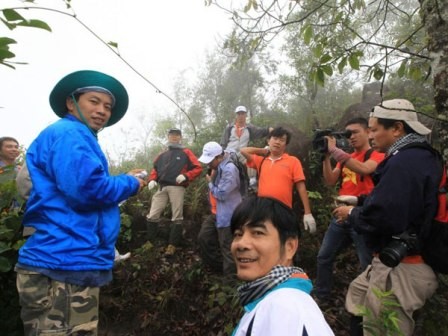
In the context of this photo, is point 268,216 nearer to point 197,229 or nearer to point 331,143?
point 331,143

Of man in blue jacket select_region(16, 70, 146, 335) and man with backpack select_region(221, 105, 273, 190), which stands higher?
man with backpack select_region(221, 105, 273, 190)

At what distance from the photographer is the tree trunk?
187 cm

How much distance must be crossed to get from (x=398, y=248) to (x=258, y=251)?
1.07 meters

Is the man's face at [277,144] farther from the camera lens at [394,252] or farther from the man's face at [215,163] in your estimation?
the camera lens at [394,252]

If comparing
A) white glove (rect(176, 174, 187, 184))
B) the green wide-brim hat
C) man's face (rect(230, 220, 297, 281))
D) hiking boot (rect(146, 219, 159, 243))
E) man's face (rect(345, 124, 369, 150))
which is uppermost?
the green wide-brim hat

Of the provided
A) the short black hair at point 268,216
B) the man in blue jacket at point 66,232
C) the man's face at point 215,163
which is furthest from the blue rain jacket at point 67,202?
the man's face at point 215,163

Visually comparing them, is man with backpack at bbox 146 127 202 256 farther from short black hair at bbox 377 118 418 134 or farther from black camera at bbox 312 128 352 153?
short black hair at bbox 377 118 418 134

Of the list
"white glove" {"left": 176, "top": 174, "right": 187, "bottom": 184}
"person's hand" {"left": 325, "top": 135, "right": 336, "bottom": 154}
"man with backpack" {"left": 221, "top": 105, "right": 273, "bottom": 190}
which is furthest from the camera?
"man with backpack" {"left": 221, "top": 105, "right": 273, "bottom": 190}

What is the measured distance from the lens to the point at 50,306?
5.90ft

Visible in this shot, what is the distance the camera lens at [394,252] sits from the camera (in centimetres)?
194

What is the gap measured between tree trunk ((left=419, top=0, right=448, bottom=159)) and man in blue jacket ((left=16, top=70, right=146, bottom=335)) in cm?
208

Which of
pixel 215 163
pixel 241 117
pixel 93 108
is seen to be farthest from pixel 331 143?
pixel 241 117

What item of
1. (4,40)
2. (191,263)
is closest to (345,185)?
(191,263)

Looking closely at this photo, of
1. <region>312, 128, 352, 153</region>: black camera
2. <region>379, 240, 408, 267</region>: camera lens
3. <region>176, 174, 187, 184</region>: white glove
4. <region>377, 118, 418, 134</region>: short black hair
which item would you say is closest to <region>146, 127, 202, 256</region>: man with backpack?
<region>176, 174, 187, 184</region>: white glove
